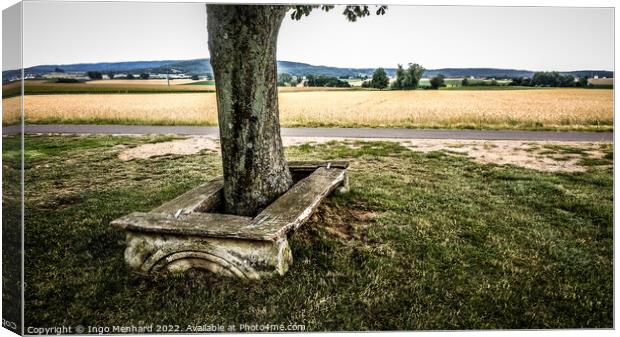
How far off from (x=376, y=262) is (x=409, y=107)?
3.17m

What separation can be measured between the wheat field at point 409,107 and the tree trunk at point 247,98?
93cm

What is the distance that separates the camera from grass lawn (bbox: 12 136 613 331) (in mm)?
3189

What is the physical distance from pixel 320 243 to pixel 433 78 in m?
1.85

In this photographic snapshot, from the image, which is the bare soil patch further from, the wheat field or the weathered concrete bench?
the weathered concrete bench

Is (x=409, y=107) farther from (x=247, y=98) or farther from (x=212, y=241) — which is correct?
(x=212, y=241)

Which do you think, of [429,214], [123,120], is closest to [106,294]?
[429,214]

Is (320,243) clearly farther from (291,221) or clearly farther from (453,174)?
(453,174)

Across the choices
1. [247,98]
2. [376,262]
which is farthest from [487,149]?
[247,98]

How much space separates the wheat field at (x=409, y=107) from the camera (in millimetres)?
3945

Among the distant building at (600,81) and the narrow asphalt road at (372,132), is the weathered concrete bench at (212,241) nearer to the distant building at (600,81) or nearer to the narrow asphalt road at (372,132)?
the narrow asphalt road at (372,132)

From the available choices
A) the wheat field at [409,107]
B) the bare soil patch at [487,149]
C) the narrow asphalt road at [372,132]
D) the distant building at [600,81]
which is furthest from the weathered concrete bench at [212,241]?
the bare soil patch at [487,149]

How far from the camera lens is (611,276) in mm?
3584

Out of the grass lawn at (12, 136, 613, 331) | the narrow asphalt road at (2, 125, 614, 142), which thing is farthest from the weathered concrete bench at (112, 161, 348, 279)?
the narrow asphalt road at (2, 125, 614, 142)

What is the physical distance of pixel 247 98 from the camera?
3770 millimetres
